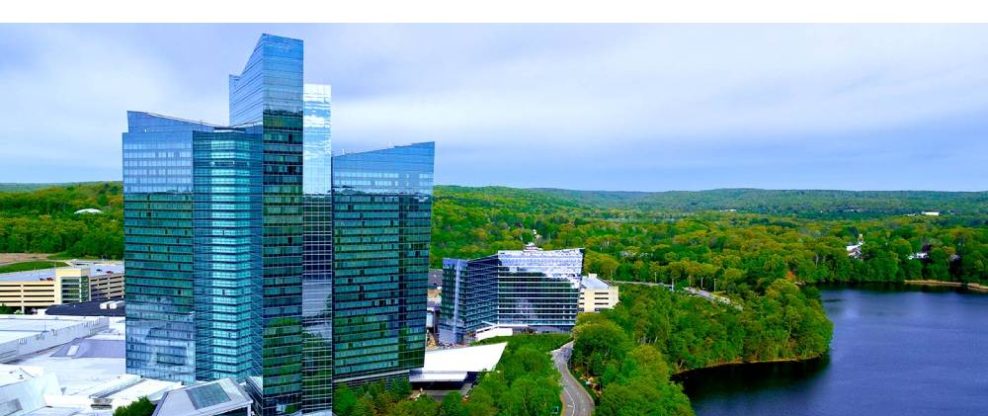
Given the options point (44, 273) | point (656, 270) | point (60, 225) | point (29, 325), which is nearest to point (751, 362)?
point (656, 270)

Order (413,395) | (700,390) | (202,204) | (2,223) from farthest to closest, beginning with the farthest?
(2,223)
(700,390)
(413,395)
(202,204)

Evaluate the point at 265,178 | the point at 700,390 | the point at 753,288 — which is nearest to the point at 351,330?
the point at 265,178

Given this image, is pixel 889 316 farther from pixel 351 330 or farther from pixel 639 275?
pixel 351 330

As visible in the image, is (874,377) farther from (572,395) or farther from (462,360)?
(462,360)

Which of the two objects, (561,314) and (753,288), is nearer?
(561,314)

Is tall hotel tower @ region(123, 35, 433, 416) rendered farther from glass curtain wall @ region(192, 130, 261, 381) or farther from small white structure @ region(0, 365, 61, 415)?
small white structure @ region(0, 365, 61, 415)

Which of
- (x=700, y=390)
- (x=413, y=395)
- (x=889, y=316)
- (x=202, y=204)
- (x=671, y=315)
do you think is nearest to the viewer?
(x=202, y=204)
